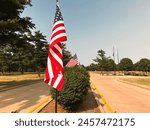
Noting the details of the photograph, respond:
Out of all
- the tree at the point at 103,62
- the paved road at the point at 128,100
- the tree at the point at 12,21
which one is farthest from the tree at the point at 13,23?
the tree at the point at 103,62

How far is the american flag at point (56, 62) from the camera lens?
657cm

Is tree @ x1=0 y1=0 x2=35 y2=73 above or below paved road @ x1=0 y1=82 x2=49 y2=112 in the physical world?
above

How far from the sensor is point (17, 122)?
169 inches

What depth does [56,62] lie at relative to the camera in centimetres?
662

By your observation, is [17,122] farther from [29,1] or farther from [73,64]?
[29,1]

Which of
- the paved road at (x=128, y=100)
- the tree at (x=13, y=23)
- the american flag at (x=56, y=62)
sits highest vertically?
the tree at (x=13, y=23)

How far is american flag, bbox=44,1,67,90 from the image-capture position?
6.57 metres

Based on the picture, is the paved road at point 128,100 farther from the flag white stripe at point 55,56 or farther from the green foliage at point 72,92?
the flag white stripe at point 55,56

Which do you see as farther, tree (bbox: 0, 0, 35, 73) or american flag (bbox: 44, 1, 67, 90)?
tree (bbox: 0, 0, 35, 73)

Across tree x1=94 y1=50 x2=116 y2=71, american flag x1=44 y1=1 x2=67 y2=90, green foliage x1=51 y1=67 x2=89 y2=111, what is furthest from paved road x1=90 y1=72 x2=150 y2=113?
tree x1=94 y1=50 x2=116 y2=71

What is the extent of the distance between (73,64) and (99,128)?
12.2 metres

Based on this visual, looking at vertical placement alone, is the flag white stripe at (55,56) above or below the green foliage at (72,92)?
above

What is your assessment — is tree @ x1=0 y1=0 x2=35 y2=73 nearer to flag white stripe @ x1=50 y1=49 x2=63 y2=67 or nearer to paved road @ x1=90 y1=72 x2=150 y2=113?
paved road @ x1=90 y1=72 x2=150 y2=113

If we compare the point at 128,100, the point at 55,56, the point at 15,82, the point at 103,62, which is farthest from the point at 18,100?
the point at 103,62
